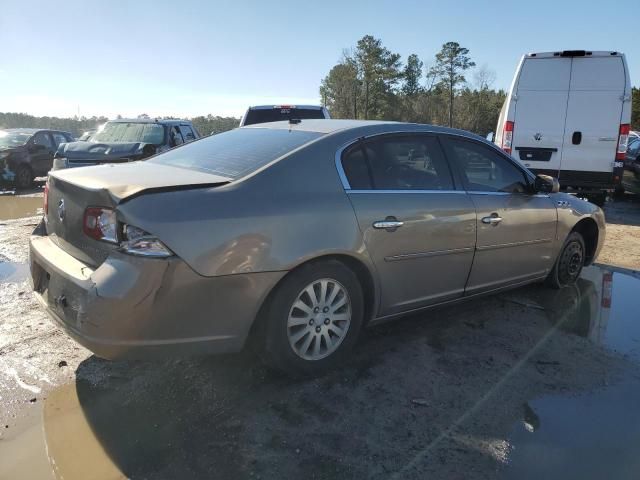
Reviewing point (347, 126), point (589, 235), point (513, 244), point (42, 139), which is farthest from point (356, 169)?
point (42, 139)

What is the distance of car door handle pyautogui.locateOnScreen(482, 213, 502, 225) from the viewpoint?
4.08m

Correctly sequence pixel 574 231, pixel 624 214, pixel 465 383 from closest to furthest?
pixel 465 383
pixel 574 231
pixel 624 214

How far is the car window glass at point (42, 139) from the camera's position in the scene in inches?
561

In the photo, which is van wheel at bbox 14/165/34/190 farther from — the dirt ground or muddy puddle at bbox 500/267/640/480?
muddy puddle at bbox 500/267/640/480

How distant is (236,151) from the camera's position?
3.56m

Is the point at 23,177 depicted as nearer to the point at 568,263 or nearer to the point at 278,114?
the point at 278,114

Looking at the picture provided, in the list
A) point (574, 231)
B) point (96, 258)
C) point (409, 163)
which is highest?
point (409, 163)

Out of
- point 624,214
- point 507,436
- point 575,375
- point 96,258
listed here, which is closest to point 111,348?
point 96,258

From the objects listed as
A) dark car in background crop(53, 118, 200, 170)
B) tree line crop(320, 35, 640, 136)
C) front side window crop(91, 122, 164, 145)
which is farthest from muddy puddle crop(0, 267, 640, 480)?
tree line crop(320, 35, 640, 136)

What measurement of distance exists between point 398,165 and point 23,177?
12.8 meters

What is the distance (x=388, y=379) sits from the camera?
336 centimetres

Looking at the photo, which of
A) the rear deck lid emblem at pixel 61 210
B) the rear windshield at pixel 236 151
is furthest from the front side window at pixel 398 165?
the rear deck lid emblem at pixel 61 210

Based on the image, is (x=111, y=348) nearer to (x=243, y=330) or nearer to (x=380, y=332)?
(x=243, y=330)

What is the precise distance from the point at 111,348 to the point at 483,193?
296 centimetres
